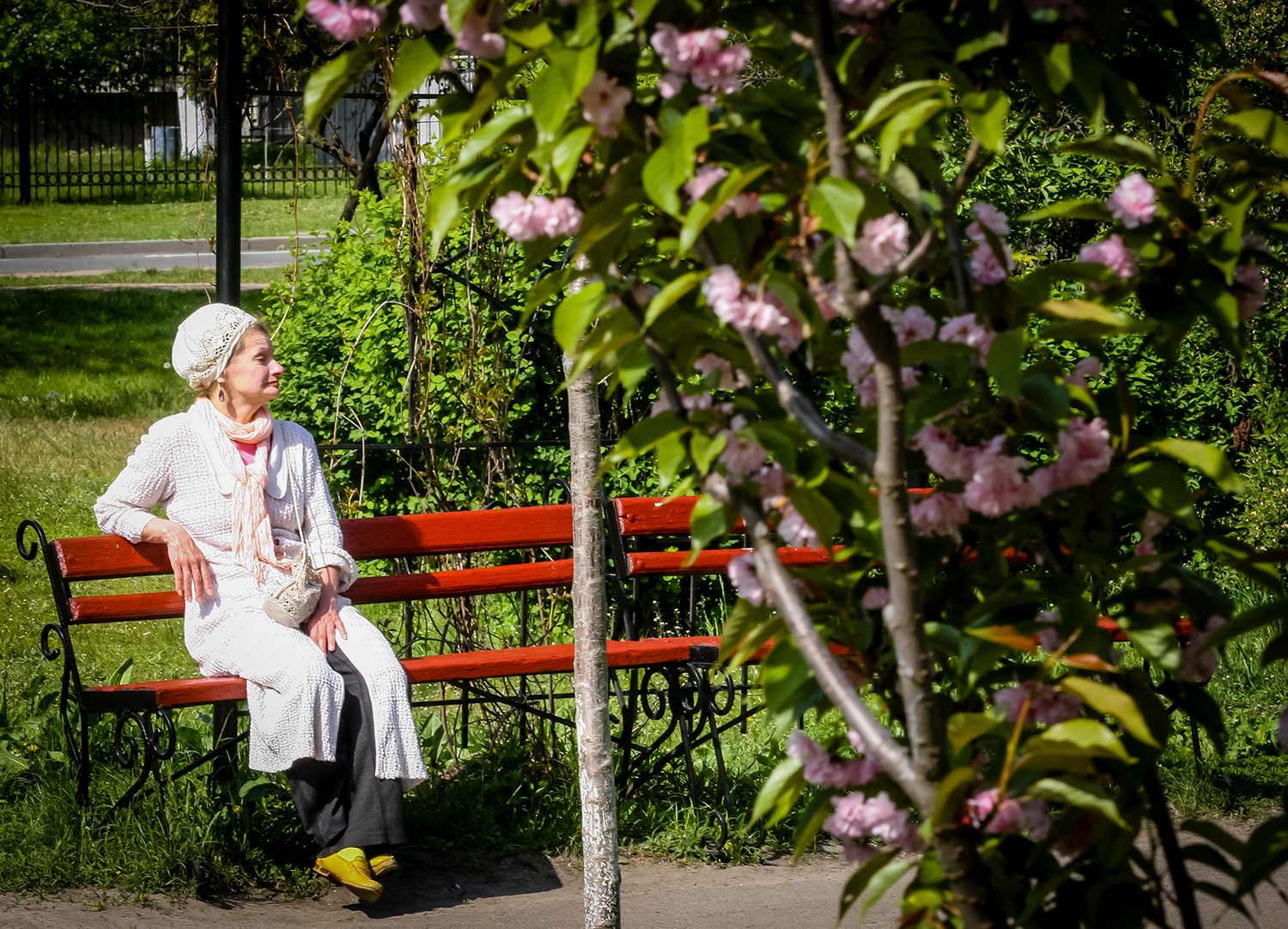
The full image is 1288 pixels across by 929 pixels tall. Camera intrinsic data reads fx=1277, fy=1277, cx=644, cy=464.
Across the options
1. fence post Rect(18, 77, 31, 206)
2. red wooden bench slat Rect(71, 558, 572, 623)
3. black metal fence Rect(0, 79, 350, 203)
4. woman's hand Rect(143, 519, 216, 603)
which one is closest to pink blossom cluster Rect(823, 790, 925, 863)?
woman's hand Rect(143, 519, 216, 603)

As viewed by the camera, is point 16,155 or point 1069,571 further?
point 16,155

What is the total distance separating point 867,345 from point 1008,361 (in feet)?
0.52

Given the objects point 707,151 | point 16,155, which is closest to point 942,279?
point 707,151

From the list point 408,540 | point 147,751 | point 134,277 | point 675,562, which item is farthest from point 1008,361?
point 134,277

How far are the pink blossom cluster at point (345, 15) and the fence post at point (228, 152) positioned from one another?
111 inches

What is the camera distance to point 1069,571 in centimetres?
152

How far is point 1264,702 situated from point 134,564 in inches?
162

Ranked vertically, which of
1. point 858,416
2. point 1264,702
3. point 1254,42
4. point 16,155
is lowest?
point 1264,702

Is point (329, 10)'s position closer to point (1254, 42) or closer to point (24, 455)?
point (1254, 42)

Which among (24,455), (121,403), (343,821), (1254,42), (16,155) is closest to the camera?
(343,821)

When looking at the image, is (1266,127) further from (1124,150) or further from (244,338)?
(244,338)

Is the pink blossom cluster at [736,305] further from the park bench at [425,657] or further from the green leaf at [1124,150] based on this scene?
A: the park bench at [425,657]

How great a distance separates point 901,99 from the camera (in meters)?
1.24

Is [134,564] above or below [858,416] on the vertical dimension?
below
